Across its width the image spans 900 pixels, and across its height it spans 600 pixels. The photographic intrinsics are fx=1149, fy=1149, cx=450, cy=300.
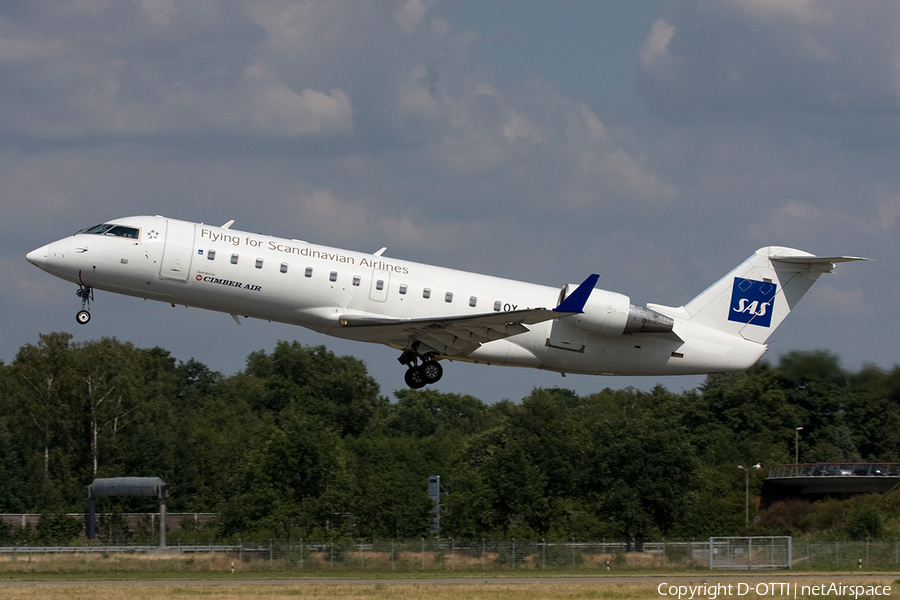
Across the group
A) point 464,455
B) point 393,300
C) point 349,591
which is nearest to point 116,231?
point 393,300

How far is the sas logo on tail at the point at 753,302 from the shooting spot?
29.7m

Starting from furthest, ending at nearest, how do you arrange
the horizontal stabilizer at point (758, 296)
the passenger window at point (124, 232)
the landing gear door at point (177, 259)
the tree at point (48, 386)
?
the tree at point (48, 386), the horizontal stabilizer at point (758, 296), the passenger window at point (124, 232), the landing gear door at point (177, 259)

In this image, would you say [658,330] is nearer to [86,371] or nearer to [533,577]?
[533,577]

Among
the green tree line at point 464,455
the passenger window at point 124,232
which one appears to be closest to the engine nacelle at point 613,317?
the green tree line at point 464,455

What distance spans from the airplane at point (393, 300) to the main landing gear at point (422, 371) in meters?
0.02

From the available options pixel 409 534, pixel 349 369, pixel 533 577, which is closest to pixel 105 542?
pixel 409 534

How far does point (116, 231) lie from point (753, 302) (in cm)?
1598

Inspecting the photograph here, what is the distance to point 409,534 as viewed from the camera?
4900 centimetres

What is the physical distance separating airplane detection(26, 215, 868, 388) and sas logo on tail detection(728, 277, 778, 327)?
0.78m

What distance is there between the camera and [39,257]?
26078mm

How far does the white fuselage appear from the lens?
1019 inches

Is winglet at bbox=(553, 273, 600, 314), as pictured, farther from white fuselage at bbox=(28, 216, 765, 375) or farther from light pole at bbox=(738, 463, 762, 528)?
light pole at bbox=(738, 463, 762, 528)

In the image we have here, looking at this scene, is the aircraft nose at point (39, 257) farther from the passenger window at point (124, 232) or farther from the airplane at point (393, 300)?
the passenger window at point (124, 232)

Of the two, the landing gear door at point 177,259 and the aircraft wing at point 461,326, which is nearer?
the aircraft wing at point 461,326
